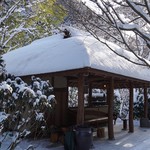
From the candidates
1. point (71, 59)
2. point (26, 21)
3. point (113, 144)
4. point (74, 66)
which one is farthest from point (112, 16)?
point (26, 21)

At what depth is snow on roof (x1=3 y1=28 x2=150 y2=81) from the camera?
8594 mm

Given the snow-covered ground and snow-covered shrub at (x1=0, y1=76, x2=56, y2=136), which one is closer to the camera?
snow-covered shrub at (x1=0, y1=76, x2=56, y2=136)

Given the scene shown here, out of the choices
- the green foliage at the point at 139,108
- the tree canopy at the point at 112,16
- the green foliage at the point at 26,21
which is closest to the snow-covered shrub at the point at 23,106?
the tree canopy at the point at 112,16

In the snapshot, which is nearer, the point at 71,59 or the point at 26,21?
the point at 71,59

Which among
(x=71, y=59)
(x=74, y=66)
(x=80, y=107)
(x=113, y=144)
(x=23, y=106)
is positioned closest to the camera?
(x=23, y=106)

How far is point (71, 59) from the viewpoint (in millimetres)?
8742

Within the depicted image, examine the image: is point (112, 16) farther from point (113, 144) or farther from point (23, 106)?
point (113, 144)

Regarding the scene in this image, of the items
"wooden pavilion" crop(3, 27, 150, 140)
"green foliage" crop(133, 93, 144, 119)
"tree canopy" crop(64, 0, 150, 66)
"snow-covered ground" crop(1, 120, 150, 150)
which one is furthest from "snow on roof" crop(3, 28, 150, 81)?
"green foliage" crop(133, 93, 144, 119)

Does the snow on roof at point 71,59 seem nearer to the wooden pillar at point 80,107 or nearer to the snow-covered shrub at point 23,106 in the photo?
the wooden pillar at point 80,107

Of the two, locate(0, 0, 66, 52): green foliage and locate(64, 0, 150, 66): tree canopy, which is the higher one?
locate(0, 0, 66, 52): green foliage

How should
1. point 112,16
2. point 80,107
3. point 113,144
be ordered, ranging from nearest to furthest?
point 112,16 → point 80,107 → point 113,144

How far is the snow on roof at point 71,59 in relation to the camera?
338 inches

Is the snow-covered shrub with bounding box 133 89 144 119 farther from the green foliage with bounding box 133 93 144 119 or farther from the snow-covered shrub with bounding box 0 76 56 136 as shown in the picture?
the snow-covered shrub with bounding box 0 76 56 136

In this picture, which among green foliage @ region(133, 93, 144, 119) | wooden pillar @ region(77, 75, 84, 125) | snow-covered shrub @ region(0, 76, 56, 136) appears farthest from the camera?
green foliage @ region(133, 93, 144, 119)
